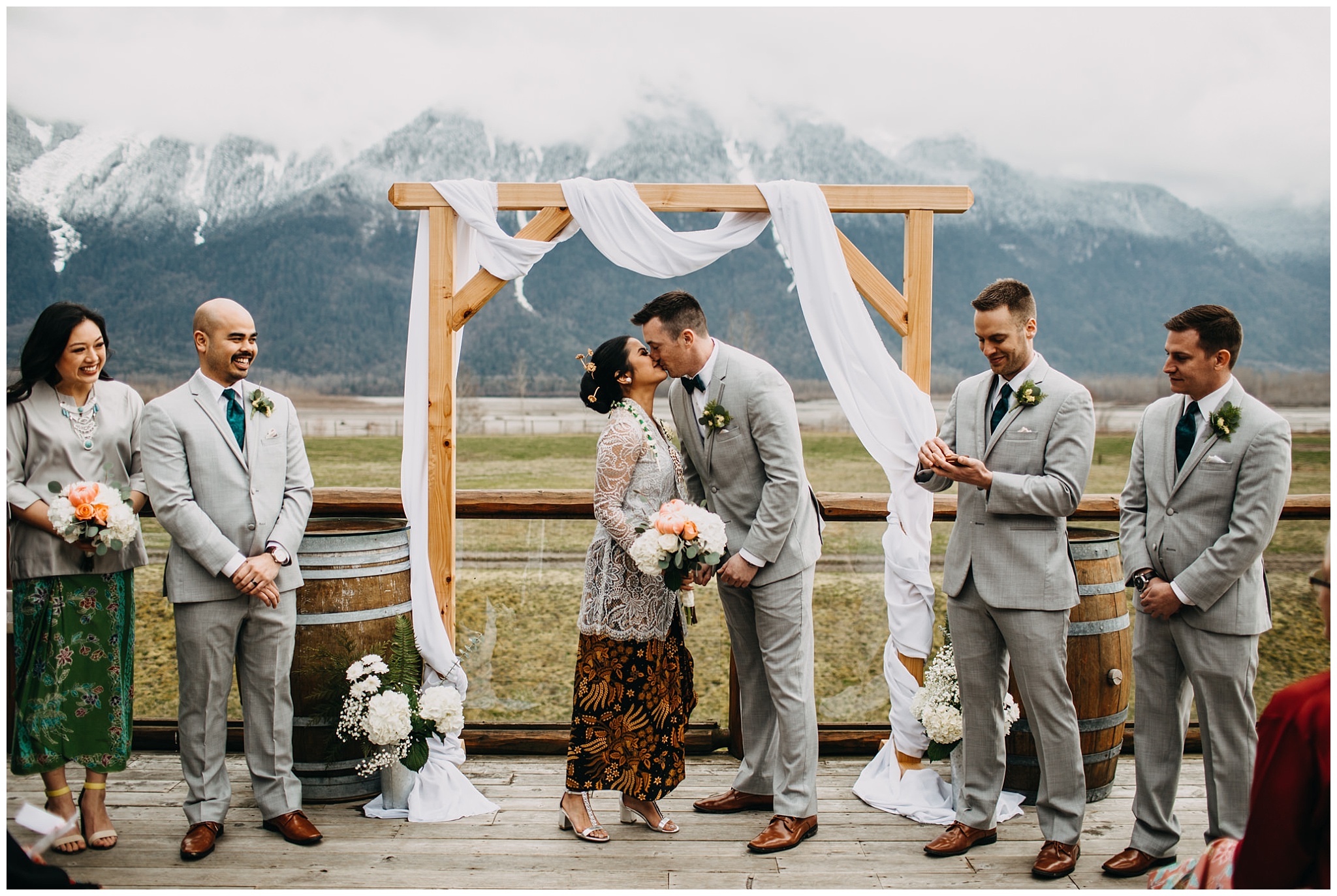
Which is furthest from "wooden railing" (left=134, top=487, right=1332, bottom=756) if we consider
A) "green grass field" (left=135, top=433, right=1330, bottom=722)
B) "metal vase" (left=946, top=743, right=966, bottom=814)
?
"metal vase" (left=946, top=743, right=966, bottom=814)

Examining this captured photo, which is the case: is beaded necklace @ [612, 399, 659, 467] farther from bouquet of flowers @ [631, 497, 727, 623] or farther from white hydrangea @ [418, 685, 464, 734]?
white hydrangea @ [418, 685, 464, 734]

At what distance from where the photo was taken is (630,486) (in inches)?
134

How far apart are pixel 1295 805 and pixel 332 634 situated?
10.8 feet

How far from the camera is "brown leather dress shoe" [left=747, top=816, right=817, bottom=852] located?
10.9 ft

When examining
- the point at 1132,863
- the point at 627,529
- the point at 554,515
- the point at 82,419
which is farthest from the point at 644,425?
the point at 1132,863

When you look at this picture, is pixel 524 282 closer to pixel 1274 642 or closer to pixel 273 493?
pixel 1274 642

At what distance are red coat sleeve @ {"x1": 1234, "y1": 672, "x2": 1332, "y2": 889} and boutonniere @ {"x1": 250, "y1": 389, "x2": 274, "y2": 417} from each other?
10.7 ft

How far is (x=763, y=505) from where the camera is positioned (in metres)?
3.32

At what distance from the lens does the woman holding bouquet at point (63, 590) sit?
10.6 feet

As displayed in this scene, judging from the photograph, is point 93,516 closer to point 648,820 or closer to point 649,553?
point 649,553

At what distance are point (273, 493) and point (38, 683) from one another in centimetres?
106

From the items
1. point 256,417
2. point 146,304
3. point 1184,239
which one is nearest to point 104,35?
point 146,304

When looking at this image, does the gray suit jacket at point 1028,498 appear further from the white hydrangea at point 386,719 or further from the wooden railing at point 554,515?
the white hydrangea at point 386,719

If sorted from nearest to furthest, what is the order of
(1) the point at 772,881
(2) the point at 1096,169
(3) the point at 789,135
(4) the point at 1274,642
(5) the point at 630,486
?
(1) the point at 772,881 < (5) the point at 630,486 < (4) the point at 1274,642 < (3) the point at 789,135 < (2) the point at 1096,169
